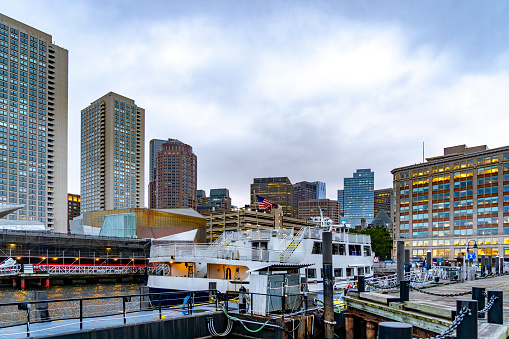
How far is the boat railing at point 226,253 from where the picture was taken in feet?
98.8

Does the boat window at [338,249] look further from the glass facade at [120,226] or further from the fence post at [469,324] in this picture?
the glass facade at [120,226]

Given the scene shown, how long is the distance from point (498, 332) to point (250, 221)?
551 feet

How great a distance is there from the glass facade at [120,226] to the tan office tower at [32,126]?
211ft

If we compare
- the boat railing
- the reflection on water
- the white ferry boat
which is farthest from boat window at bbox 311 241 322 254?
the reflection on water

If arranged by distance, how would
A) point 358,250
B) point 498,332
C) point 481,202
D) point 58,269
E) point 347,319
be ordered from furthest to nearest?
point 481,202, point 58,269, point 358,250, point 347,319, point 498,332

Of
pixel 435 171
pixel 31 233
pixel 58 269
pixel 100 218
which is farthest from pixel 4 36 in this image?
pixel 435 171

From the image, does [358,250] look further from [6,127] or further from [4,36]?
[4,36]

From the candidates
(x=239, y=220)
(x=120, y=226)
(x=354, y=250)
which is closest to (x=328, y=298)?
(x=354, y=250)

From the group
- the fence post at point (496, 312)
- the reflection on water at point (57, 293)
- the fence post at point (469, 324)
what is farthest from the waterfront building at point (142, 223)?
the fence post at point (469, 324)

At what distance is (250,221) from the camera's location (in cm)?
17638

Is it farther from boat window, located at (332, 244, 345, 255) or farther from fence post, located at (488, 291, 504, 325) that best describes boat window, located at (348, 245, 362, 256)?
fence post, located at (488, 291, 504, 325)

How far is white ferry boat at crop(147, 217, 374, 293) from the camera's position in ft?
95.3

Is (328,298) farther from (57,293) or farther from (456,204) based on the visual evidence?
(456,204)

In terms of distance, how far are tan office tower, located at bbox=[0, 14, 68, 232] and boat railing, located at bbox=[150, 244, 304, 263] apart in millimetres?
146220
